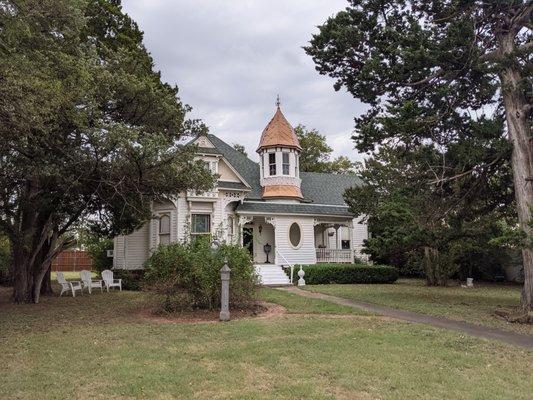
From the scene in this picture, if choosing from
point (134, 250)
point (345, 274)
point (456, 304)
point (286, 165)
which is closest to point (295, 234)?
point (286, 165)

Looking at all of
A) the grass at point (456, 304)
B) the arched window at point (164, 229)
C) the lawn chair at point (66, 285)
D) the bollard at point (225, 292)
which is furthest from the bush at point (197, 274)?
the arched window at point (164, 229)

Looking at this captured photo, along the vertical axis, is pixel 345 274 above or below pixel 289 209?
below

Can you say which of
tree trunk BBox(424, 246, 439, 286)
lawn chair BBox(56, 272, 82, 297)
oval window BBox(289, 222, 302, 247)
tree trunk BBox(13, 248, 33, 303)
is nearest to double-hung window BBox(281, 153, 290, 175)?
oval window BBox(289, 222, 302, 247)

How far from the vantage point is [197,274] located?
470 inches

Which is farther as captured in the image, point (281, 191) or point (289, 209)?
point (281, 191)

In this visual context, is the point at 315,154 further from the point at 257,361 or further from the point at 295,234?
the point at 257,361

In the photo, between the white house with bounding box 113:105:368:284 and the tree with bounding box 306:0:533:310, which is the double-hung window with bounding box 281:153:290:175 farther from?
the tree with bounding box 306:0:533:310

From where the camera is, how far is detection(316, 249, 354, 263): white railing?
26.8 metres

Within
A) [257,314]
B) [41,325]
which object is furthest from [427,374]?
[41,325]

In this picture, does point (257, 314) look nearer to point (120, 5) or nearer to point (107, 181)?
point (107, 181)

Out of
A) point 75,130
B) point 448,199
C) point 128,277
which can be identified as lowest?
point 128,277

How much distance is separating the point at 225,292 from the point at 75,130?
659cm

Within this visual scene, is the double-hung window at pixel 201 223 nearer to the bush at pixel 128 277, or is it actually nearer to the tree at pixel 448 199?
the bush at pixel 128 277

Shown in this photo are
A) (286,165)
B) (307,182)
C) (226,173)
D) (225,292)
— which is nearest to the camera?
(225,292)
